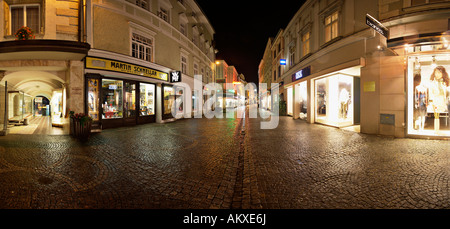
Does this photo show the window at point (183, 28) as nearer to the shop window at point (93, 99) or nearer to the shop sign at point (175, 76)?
the shop sign at point (175, 76)

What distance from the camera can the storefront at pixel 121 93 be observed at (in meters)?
10.5

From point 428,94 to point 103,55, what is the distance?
1639 cm

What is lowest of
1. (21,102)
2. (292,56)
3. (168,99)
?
(21,102)

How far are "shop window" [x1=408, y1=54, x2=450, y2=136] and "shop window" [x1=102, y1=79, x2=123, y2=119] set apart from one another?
1526 centimetres

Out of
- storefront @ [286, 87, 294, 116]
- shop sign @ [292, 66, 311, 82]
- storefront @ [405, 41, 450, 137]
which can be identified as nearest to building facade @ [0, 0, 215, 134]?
shop sign @ [292, 66, 311, 82]

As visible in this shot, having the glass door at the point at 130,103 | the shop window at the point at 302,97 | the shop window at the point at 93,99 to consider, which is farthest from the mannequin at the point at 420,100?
the shop window at the point at 93,99

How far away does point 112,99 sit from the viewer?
38.2ft

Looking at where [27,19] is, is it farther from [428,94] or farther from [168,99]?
[428,94]

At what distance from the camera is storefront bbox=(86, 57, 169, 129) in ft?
34.5

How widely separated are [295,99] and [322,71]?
5.73 meters

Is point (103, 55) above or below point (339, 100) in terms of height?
above

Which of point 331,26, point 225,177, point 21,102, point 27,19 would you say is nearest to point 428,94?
point 331,26

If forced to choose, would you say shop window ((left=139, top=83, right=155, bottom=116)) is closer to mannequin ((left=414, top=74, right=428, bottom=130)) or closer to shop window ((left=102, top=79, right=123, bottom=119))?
shop window ((left=102, top=79, right=123, bottom=119))

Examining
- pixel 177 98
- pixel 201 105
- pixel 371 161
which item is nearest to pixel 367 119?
pixel 371 161
